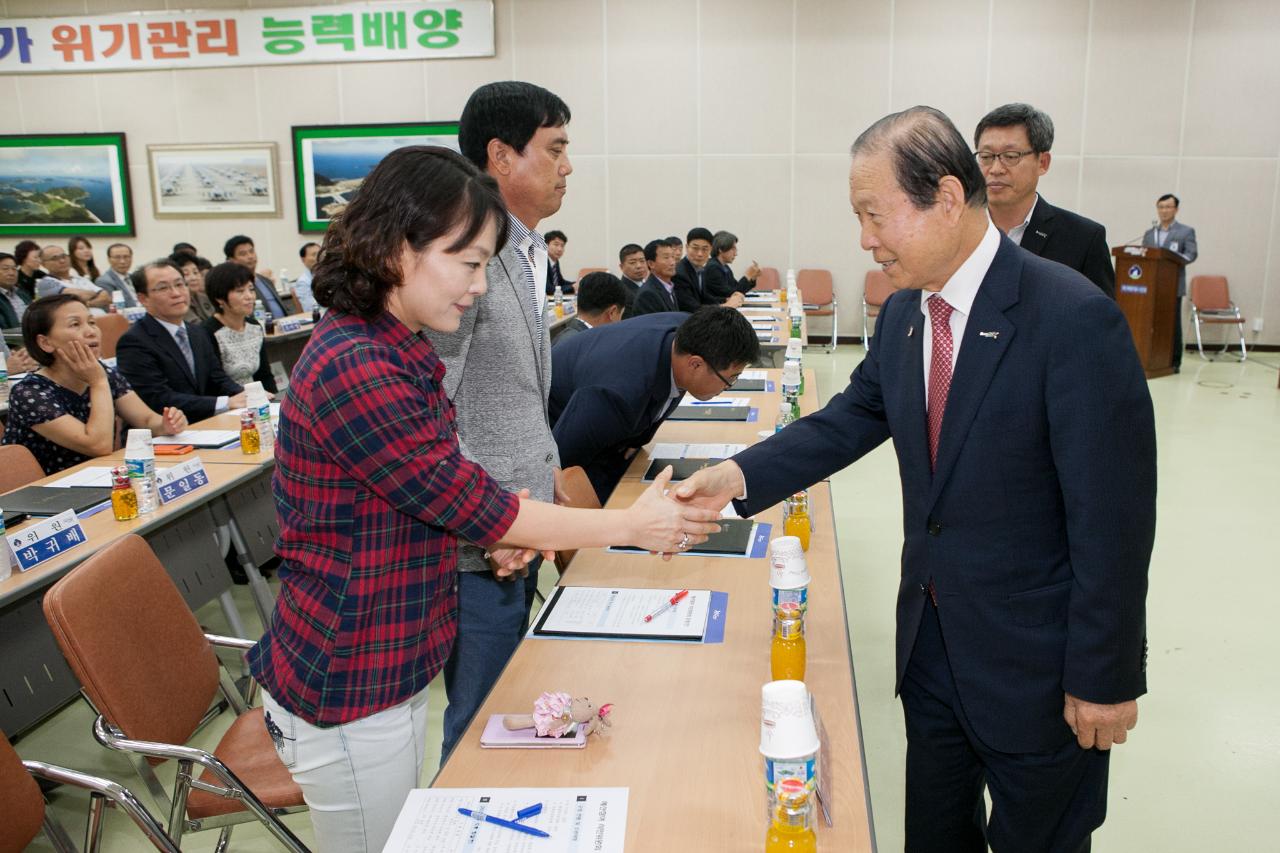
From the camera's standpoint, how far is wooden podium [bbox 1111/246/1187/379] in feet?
28.0

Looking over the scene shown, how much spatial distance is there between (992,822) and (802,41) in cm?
969

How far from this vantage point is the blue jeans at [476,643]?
6.02 feet

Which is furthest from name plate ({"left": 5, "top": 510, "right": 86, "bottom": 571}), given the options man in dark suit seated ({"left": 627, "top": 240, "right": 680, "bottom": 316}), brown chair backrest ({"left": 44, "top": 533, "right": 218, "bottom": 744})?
man in dark suit seated ({"left": 627, "top": 240, "right": 680, "bottom": 316})

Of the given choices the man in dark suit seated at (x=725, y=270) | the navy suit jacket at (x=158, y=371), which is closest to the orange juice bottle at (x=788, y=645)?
the navy suit jacket at (x=158, y=371)

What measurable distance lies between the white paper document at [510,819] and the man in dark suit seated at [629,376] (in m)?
1.47

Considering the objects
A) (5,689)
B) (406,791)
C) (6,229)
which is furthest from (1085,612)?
(6,229)

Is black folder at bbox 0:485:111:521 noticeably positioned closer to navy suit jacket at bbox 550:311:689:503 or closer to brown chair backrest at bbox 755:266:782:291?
navy suit jacket at bbox 550:311:689:503

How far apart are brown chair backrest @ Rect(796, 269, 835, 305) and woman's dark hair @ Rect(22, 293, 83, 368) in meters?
7.81

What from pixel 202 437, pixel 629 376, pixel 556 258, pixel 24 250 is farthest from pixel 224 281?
pixel 556 258

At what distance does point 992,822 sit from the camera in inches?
63.2

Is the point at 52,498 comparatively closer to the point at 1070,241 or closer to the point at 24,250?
the point at 1070,241

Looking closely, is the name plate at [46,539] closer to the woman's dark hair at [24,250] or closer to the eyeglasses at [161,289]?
the eyeglasses at [161,289]

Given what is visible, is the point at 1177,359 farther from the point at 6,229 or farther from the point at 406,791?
the point at 6,229

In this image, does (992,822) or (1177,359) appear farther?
(1177,359)
